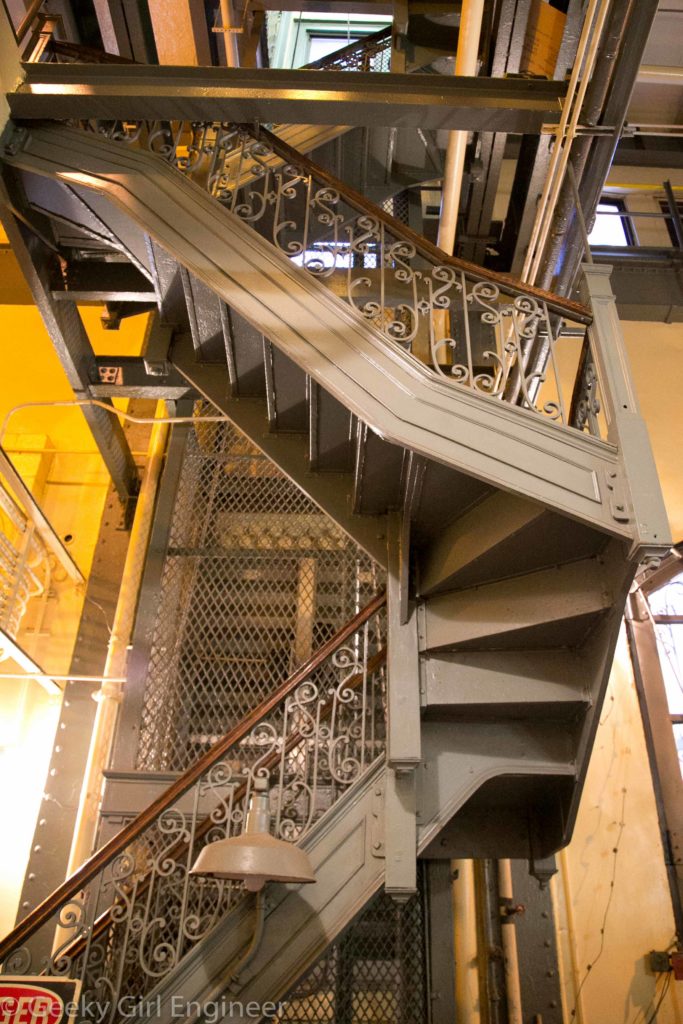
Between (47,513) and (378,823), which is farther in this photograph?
(47,513)

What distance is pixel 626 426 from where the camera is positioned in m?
3.25

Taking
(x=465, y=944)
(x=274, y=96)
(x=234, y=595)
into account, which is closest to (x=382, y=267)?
(x=274, y=96)

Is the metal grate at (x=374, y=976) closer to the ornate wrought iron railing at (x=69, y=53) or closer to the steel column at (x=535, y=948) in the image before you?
the steel column at (x=535, y=948)

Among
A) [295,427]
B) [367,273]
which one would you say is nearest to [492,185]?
[367,273]

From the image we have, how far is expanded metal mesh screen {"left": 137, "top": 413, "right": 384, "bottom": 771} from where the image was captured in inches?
211

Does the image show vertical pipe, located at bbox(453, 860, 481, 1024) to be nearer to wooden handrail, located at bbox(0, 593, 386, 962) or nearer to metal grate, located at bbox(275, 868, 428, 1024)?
metal grate, located at bbox(275, 868, 428, 1024)

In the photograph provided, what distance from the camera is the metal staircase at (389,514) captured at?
3.29 metres

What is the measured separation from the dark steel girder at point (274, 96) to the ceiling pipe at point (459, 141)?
29 cm

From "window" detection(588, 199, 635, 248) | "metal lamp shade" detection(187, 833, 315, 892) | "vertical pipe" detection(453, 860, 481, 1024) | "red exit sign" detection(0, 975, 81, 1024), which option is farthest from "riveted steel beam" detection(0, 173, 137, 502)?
"window" detection(588, 199, 635, 248)

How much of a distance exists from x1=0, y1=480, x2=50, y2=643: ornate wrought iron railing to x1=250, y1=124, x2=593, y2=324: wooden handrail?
3232 mm

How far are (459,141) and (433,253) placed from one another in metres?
1.43

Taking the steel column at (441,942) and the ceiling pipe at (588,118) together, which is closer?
the ceiling pipe at (588,118)

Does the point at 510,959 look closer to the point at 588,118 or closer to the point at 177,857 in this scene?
the point at 177,857

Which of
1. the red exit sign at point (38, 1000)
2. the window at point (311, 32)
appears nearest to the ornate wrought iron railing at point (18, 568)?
the red exit sign at point (38, 1000)
